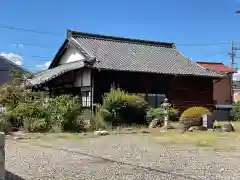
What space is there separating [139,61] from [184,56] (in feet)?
16.7

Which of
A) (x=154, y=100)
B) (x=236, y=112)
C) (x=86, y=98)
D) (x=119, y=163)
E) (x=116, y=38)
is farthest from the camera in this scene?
(x=116, y=38)

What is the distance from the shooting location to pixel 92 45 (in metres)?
24.9

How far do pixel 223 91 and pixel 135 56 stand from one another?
1555 cm

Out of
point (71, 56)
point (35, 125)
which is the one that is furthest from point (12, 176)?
point (71, 56)

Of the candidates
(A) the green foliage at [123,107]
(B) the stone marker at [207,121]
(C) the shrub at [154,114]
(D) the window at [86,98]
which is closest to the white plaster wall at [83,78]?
(D) the window at [86,98]

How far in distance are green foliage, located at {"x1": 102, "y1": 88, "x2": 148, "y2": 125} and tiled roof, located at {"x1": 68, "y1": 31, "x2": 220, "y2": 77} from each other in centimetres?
197

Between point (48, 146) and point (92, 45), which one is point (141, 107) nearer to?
point (92, 45)

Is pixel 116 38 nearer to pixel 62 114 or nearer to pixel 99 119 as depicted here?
pixel 99 119

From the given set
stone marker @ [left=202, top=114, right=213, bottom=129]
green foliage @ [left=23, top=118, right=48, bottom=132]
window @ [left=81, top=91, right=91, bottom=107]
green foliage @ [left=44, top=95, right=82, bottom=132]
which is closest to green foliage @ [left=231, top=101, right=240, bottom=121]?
stone marker @ [left=202, top=114, right=213, bottom=129]

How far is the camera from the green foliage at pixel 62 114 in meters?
17.2

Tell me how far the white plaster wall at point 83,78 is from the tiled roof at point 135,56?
98 centimetres

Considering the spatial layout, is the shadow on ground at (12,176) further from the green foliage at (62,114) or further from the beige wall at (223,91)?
the beige wall at (223,91)

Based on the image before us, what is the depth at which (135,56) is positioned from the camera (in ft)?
82.5

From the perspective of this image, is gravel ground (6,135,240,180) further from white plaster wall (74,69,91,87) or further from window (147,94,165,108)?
window (147,94,165,108)
